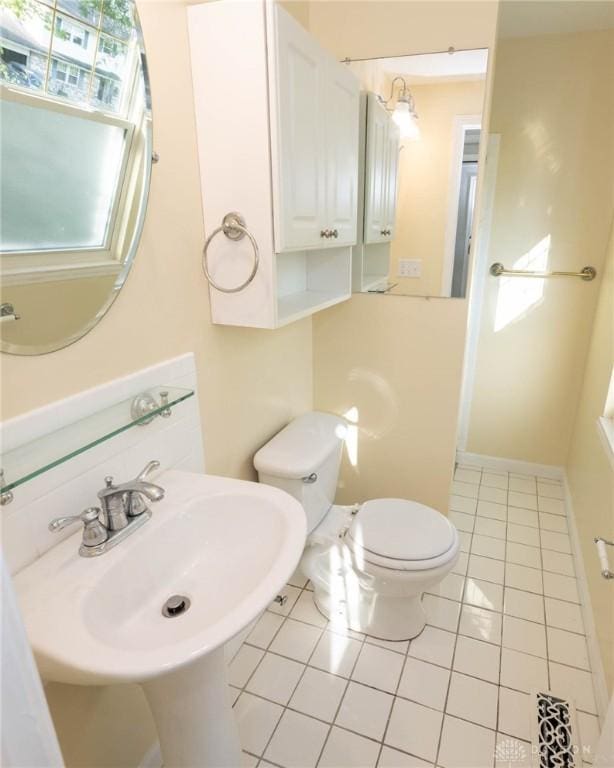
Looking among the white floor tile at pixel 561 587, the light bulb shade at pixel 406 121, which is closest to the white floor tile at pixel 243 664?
the white floor tile at pixel 561 587

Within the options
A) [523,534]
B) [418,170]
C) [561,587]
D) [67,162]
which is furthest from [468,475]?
[67,162]

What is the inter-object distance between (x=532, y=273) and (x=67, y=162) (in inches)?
89.5

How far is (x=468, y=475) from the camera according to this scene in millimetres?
2781

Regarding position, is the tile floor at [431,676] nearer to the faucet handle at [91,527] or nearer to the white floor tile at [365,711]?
the white floor tile at [365,711]

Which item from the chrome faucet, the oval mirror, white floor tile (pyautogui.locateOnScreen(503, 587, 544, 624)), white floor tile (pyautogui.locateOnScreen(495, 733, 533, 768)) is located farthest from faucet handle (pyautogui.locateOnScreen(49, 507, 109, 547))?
white floor tile (pyautogui.locateOnScreen(503, 587, 544, 624))

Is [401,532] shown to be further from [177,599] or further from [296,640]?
[177,599]

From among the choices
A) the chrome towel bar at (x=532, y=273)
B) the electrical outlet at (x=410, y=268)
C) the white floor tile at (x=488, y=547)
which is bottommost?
the white floor tile at (x=488, y=547)

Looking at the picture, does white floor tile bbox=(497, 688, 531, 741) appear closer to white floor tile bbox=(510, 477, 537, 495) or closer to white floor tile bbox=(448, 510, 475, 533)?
white floor tile bbox=(448, 510, 475, 533)

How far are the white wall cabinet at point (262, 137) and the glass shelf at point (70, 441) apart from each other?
400 millimetres

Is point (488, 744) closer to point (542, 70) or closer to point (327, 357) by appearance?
point (327, 357)

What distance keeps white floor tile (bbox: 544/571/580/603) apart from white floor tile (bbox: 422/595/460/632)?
0.41 meters

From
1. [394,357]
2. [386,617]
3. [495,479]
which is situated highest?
[394,357]

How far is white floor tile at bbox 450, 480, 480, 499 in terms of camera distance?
2584 millimetres

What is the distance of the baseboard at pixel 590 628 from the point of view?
1.40 meters
